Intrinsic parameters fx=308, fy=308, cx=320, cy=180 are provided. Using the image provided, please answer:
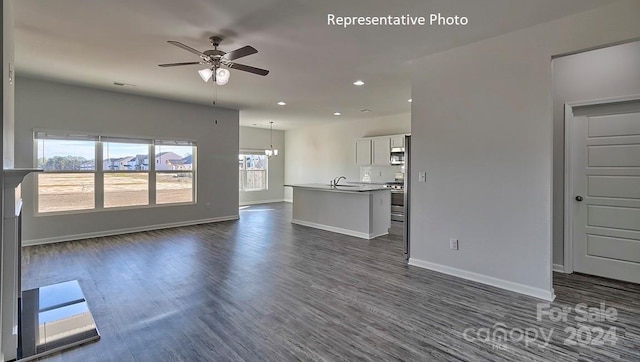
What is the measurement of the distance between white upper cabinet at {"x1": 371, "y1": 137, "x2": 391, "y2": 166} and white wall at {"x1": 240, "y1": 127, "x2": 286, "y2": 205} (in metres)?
4.41

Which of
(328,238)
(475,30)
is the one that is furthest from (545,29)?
(328,238)

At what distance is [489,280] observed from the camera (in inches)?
138

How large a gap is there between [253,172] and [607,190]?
9.50m

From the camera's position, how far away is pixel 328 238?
19.2ft

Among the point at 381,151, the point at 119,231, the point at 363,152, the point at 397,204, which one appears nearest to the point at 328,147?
the point at 363,152

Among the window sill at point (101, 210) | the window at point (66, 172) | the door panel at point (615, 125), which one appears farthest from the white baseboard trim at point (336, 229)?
the window at point (66, 172)

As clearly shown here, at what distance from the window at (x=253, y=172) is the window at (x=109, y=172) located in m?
3.64

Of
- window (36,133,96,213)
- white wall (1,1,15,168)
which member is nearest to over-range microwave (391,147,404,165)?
window (36,133,96,213)

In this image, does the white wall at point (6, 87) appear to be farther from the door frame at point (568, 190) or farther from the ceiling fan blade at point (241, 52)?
the door frame at point (568, 190)

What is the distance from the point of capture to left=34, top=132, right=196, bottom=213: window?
5488 mm

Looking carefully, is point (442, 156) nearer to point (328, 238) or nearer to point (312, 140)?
point (328, 238)

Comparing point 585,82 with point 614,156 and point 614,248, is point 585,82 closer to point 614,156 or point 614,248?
point 614,156

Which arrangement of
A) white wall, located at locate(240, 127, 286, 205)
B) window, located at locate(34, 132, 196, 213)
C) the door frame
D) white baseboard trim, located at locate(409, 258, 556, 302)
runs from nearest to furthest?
white baseboard trim, located at locate(409, 258, 556, 302) < the door frame < window, located at locate(34, 132, 196, 213) < white wall, located at locate(240, 127, 286, 205)

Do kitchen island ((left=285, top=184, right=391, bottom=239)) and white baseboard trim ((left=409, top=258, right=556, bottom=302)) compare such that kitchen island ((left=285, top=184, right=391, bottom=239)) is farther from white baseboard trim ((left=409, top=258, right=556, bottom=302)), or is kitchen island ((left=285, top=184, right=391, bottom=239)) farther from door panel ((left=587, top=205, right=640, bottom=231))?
door panel ((left=587, top=205, right=640, bottom=231))
